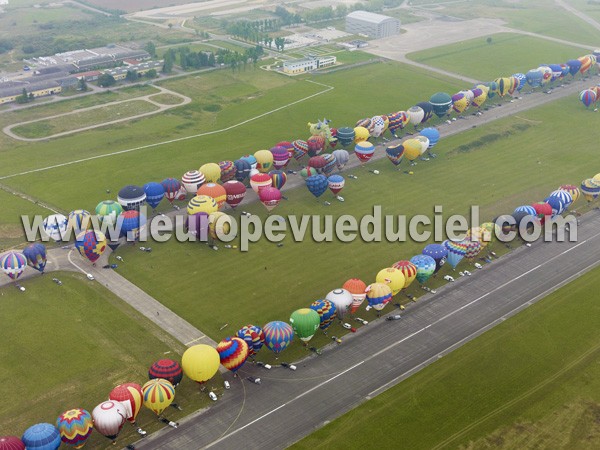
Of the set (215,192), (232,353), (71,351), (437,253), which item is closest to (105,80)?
(215,192)

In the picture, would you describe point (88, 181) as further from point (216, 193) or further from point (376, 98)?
point (376, 98)

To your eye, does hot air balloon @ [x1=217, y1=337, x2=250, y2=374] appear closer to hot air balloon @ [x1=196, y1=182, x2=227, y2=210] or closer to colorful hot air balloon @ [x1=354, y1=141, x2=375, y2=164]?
hot air balloon @ [x1=196, y1=182, x2=227, y2=210]

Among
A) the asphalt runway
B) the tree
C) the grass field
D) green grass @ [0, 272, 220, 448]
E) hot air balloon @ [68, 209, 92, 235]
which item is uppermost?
the tree

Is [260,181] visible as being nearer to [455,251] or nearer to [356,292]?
[356,292]

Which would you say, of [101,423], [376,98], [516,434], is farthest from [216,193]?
[376,98]

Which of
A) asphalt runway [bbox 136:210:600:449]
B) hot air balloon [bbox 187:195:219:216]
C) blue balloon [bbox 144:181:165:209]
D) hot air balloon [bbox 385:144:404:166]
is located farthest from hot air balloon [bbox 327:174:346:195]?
asphalt runway [bbox 136:210:600:449]

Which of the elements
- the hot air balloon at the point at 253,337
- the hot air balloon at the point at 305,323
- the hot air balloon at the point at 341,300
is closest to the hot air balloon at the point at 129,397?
the hot air balloon at the point at 253,337
